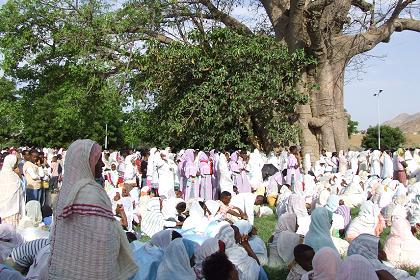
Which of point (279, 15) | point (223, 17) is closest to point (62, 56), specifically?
point (223, 17)

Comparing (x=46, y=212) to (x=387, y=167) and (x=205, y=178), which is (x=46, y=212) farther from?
(x=387, y=167)

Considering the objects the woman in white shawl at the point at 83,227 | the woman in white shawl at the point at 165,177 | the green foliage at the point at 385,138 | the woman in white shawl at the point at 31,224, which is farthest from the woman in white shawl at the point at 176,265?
the green foliage at the point at 385,138

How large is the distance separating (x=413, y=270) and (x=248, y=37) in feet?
39.1

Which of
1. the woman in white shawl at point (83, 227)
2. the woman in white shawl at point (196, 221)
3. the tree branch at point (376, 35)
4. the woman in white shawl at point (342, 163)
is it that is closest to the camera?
the woman in white shawl at point (83, 227)

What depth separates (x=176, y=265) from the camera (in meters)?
5.12

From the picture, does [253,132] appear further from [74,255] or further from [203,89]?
[74,255]

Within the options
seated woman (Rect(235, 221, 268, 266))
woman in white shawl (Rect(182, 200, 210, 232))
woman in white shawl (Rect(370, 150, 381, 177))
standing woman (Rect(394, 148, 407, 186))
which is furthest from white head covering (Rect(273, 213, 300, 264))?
woman in white shawl (Rect(370, 150, 381, 177))

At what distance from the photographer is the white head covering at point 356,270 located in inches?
164

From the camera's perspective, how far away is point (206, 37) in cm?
1741

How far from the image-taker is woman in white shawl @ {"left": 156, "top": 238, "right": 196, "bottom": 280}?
16.7 ft

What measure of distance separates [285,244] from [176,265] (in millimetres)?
2004

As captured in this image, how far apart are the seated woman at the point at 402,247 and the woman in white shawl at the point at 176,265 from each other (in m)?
2.84

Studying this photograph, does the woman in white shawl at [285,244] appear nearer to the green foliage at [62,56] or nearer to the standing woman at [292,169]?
the standing woman at [292,169]

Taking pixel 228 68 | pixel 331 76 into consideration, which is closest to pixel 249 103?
pixel 228 68
